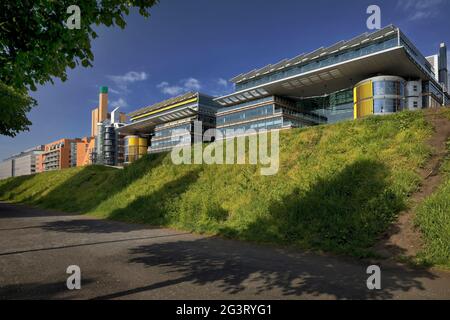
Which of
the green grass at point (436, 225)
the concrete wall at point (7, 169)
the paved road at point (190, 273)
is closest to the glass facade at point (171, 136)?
the paved road at point (190, 273)

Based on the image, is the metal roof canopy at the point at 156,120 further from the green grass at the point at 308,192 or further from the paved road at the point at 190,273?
the paved road at the point at 190,273

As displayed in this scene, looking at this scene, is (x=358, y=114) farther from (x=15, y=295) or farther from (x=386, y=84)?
(x=15, y=295)

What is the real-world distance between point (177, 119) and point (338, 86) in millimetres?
50395

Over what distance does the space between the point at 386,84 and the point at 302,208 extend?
52.4 m

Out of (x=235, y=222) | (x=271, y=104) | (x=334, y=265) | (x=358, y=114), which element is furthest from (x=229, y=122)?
(x=334, y=265)

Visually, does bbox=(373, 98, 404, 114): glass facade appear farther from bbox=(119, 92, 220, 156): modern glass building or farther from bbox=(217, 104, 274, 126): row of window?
bbox=(119, 92, 220, 156): modern glass building

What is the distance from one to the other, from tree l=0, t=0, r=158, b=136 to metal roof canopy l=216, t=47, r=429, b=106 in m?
57.9

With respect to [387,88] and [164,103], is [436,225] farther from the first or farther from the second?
[164,103]

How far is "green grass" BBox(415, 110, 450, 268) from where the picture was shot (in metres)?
7.02

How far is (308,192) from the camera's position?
11508mm

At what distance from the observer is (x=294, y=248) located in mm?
9047

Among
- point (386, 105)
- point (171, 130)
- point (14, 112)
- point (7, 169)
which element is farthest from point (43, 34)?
point (7, 169)

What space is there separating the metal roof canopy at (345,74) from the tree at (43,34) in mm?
57895

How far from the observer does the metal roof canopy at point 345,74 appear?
5500cm
